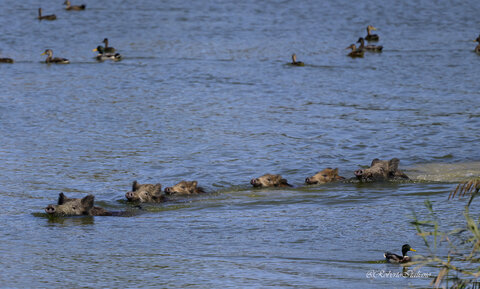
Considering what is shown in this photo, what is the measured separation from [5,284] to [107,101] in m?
12.9

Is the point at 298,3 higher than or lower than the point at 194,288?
higher

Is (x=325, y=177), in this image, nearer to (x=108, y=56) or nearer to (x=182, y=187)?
(x=182, y=187)

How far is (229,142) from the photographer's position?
666 inches

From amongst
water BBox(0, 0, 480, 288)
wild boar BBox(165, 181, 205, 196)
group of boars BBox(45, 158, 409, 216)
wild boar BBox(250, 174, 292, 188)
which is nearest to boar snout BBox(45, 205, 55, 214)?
group of boars BBox(45, 158, 409, 216)

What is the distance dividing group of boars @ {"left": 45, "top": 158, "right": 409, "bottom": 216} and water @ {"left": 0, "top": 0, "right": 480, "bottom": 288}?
186mm

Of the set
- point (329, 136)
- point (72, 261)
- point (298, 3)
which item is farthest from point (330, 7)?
point (72, 261)

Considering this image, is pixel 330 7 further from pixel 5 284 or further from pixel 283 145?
pixel 5 284

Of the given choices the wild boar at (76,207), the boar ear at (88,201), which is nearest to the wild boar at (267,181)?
the wild boar at (76,207)

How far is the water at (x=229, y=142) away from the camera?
961cm

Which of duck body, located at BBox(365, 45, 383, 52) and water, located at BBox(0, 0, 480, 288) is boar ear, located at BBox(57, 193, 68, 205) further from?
duck body, located at BBox(365, 45, 383, 52)

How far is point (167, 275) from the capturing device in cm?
891

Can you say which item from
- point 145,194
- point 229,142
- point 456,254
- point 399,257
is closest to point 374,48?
point 229,142

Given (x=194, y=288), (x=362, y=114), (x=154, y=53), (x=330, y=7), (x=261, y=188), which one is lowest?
(x=194, y=288)

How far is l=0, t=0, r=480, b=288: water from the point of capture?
961 cm
